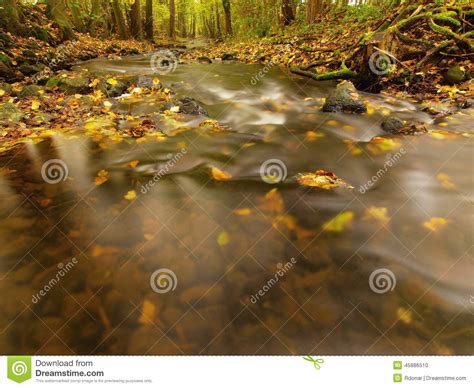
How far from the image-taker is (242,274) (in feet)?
8.65

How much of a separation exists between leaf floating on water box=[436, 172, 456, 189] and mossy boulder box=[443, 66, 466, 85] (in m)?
4.32

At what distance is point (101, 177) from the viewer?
3.90 m

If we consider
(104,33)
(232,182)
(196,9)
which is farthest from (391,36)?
(196,9)

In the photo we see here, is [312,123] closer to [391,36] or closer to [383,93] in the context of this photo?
[383,93]

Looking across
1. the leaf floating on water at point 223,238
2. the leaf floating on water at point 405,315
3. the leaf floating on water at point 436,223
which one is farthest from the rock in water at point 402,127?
the leaf floating on water at point 223,238

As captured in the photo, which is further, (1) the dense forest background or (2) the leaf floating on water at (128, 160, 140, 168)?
(1) the dense forest background

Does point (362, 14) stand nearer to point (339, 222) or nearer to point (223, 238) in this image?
point (339, 222)

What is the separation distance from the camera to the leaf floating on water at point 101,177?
3799mm

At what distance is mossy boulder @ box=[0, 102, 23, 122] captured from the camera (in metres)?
5.64

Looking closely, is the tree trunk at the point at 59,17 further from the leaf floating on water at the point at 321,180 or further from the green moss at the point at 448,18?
the leaf floating on water at the point at 321,180

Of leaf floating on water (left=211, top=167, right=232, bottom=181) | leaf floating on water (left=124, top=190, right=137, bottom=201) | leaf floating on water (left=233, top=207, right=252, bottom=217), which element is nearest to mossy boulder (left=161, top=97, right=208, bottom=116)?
leaf floating on water (left=211, top=167, right=232, bottom=181)

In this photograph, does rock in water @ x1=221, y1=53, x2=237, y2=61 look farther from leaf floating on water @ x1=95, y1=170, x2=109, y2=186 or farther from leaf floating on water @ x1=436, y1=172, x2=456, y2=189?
leaf floating on water @ x1=436, y1=172, x2=456, y2=189

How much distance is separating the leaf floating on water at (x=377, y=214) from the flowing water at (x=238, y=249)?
0.06ft

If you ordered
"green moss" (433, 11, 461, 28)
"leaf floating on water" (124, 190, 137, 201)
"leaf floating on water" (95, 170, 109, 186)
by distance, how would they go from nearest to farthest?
"leaf floating on water" (124, 190, 137, 201), "leaf floating on water" (95, 170, 109, 186), "green moss" (433, 11, 461, 28)
